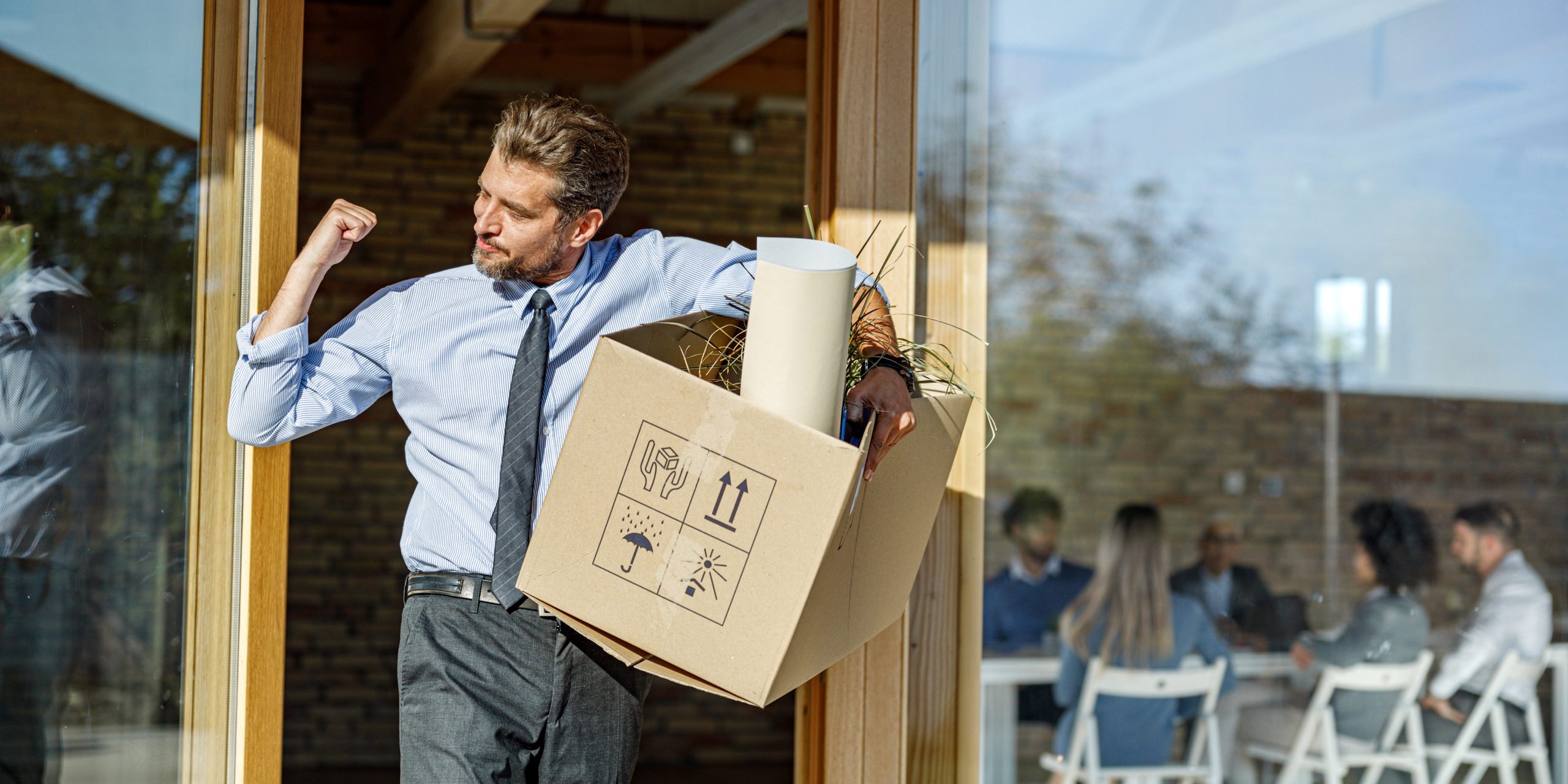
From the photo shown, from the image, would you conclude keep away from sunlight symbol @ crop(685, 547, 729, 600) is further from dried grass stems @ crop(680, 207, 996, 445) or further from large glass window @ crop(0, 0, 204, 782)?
large glass window @ crop(0, 0, 204, 782)

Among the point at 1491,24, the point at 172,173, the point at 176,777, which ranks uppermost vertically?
the point at 1491,24

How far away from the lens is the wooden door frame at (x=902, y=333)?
80.0 inches

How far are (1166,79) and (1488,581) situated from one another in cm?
266

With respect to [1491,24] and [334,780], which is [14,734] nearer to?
[334,780]

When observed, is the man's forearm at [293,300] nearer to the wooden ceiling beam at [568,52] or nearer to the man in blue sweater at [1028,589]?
the man in blue sweater at [1028,589]

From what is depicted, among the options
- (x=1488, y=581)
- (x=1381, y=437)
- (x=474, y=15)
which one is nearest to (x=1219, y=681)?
(x=1488, y=581)

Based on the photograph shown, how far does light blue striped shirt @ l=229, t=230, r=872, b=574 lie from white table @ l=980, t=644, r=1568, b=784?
169cm

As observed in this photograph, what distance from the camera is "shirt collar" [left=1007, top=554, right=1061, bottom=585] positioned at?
4.73 metres

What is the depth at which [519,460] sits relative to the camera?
1662mm

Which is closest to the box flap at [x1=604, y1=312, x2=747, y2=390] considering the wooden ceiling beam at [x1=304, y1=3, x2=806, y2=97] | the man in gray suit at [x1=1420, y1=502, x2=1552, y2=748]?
the man in gray suit at [x1=1420, y1=502, x2=1552, y2=748]

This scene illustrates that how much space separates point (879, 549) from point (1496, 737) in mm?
2976

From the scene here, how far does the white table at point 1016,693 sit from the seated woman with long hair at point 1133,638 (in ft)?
0.24

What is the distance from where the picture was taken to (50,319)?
182 cm

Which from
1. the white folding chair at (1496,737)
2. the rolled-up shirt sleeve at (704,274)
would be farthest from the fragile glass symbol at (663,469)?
the white folding chair at (1496,737)
